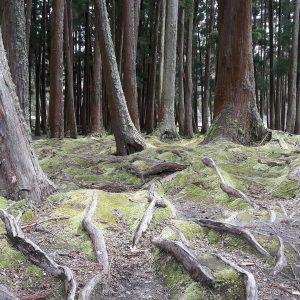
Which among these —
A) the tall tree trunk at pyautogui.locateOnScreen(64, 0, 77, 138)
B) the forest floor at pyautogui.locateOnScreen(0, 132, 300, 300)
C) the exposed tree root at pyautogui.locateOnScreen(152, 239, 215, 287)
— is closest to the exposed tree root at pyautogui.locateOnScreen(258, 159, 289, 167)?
the forest floor at pyautogui.locateOnScreen(0, 132, 300, 300)

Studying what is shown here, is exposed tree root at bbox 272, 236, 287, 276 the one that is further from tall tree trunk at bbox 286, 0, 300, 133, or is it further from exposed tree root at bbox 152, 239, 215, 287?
tall tree trunk at bbox 286, 0, 300, 133

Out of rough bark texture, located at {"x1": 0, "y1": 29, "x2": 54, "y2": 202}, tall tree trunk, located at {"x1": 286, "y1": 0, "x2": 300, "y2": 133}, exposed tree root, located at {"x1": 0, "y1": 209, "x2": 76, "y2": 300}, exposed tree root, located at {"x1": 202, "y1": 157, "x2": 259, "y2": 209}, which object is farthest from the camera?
tall tree trunk, located at {"x1": 286, "y1": 0, "x2": 300, "y2": 133}

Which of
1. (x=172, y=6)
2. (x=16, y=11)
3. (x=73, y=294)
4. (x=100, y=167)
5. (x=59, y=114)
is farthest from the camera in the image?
(x=59, y=114)

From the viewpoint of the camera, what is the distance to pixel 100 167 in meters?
7.76

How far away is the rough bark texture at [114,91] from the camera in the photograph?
819 centimetres

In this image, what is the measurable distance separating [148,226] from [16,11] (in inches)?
168

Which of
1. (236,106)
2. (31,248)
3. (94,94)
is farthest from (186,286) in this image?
(94,94)

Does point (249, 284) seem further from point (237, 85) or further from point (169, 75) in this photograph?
point (169, 75)

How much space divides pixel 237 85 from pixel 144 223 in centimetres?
570

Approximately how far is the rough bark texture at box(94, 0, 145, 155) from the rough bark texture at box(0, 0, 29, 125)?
5.59 ft

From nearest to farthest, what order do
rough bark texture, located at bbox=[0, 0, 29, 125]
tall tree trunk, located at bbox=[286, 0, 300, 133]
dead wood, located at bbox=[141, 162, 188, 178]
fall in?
1. rough bark texture, located at bbox=[0, 0, 29, 125]
2. dead wood, located at bbox=[141, 162, 188, 178]
3. tall tree trunk, located at bbox=[286, 0, 300, 133]

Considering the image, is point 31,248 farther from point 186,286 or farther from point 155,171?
point 155,171

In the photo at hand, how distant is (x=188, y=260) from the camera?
340cm

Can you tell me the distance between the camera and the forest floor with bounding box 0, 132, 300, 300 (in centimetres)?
322
